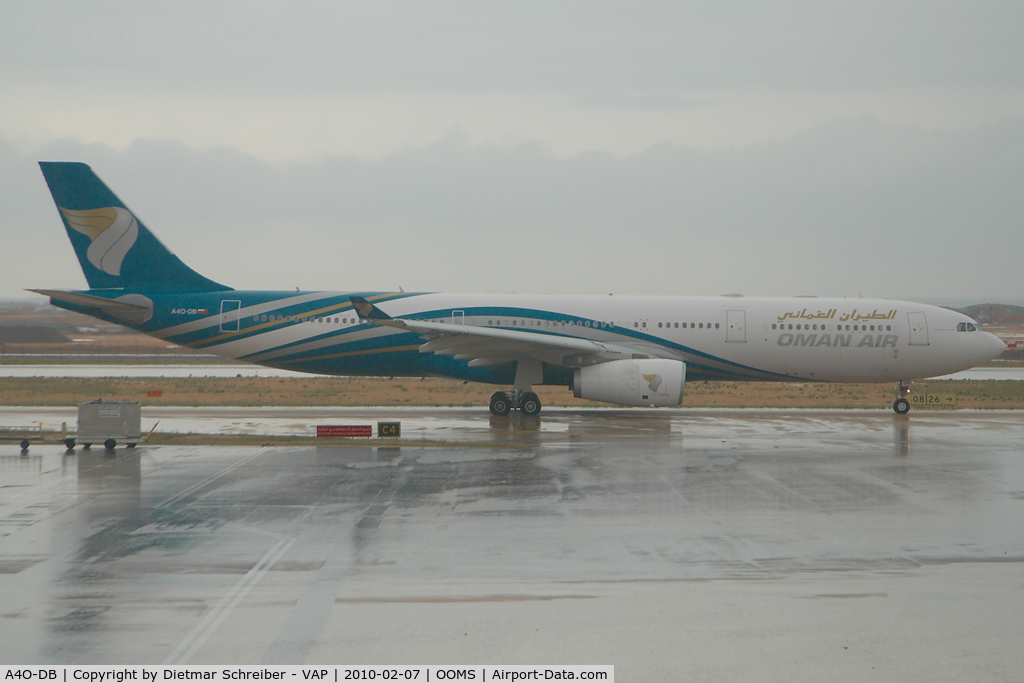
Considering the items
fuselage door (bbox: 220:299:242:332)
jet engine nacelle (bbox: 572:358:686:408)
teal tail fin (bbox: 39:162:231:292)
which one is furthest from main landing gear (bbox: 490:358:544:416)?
teal tail fin (bbox: 39:162:231:292)

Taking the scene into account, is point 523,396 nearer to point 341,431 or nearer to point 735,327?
point 341,431

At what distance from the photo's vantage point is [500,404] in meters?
23.4

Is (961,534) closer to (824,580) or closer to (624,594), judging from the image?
(824,580)

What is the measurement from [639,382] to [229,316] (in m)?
12.4

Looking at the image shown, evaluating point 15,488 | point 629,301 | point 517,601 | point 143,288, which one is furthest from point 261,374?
point 517,601

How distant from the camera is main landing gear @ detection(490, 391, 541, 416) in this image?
23.4 meters

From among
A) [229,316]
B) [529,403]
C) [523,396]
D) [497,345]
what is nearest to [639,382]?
[529,403]

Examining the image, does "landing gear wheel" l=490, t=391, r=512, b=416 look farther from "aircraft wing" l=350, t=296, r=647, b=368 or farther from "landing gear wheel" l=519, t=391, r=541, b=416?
"aircraft wing" l=350, t=296, r=647, b=368

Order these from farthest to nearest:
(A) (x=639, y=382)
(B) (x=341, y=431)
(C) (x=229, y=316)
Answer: (C) (x=229, y=316)
(A) (x=639, y=382)
(B) (x=341, y=431)

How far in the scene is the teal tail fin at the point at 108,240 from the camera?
78.0 feet

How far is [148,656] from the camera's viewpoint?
650 cm

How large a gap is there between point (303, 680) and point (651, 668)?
2712mm

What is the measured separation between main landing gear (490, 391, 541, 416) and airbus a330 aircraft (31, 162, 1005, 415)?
0.23m

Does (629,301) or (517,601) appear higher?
(629,301)
